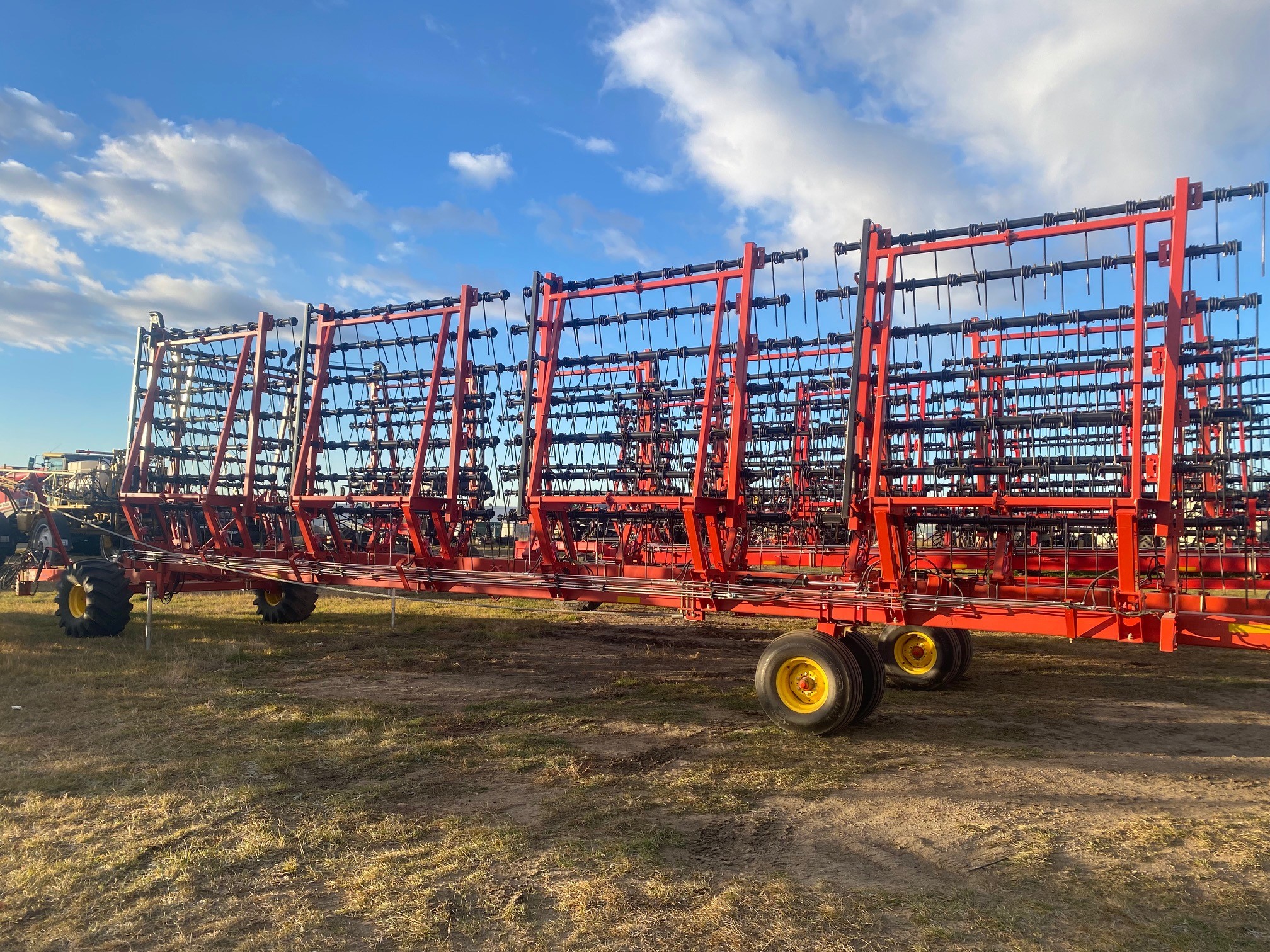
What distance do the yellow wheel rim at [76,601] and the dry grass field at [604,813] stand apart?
202 centimetres

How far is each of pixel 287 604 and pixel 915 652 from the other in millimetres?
10779

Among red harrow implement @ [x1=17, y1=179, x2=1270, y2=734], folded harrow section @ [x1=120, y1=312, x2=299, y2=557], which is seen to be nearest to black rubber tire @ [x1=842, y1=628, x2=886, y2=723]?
red harrow implement @ [x1=17, y1=179, x2=1270, y2=734]

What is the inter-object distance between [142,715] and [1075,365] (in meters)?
10.6

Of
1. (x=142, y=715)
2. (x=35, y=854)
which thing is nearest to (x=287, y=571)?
(x=142, y=715)

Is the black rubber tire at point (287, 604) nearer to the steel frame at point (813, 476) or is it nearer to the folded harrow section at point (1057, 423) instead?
the steel frame at point (813, 476)

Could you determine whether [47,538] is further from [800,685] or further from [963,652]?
[963,652]

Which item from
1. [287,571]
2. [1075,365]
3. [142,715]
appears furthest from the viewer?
[287,571]

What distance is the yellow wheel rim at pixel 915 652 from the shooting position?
10.4 metres

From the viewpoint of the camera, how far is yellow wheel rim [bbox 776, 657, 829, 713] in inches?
302

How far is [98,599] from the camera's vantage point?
12.1m

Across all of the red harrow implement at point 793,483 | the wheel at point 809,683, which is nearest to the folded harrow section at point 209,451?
the red harrow implement at point 793,483

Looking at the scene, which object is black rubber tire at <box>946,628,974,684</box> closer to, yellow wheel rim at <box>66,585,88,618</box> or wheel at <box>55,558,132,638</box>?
wheel at <box>55,558,132,638</box>

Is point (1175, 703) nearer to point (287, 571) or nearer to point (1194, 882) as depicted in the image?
point (1194, 882)

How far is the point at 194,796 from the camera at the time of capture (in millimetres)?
5762
